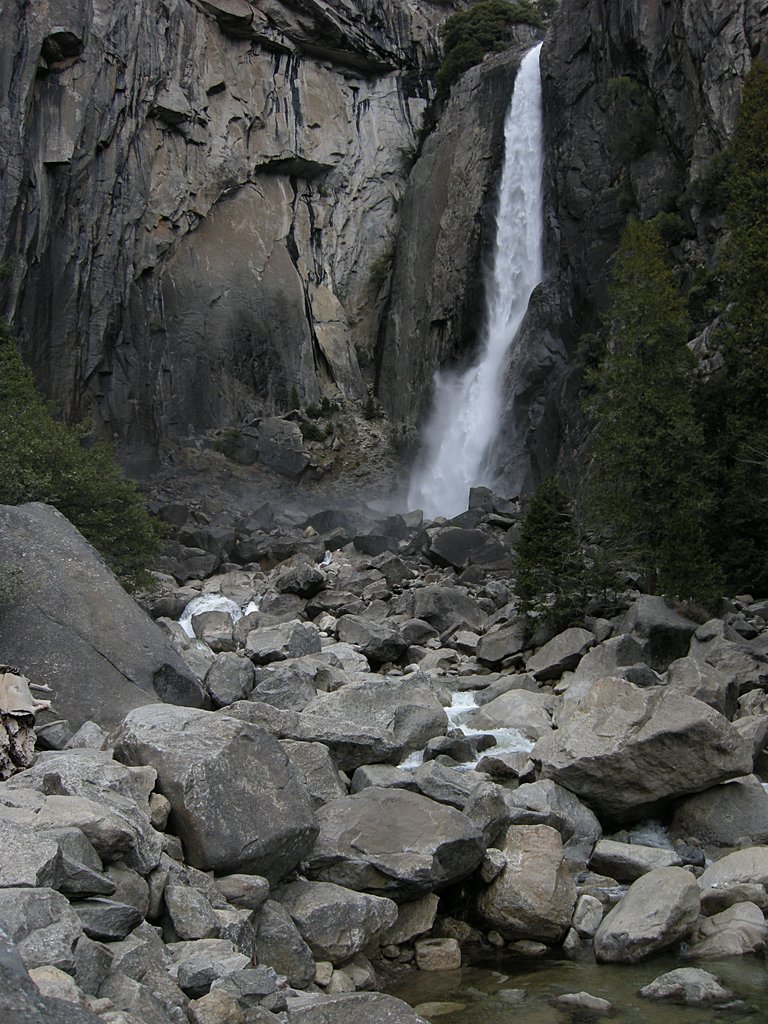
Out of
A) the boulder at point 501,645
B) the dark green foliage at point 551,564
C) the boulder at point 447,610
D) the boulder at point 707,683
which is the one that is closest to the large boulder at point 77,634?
the boulder at point 707,683

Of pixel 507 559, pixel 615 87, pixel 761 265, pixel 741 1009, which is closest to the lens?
pixel 741 1009

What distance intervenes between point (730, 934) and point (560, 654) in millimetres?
8691

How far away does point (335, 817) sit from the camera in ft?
25.6

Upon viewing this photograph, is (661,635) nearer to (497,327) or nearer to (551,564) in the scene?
(551,564)

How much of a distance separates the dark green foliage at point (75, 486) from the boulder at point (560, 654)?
924cm

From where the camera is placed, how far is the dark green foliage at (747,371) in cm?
1708

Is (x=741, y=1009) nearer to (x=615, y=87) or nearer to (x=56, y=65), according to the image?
(x=615, y=87)

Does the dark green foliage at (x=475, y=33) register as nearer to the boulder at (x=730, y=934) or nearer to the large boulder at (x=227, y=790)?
the large boulder at (x=227, y=790)

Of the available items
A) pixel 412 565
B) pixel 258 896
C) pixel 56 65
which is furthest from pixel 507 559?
pixel 56 65

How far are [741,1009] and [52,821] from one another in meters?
4.37

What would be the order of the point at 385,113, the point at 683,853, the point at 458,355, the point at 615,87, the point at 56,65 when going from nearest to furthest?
the point at 683,853 < the point at 615,87 < the point at 56,65 < the point at 458,355 < the point at 385,113

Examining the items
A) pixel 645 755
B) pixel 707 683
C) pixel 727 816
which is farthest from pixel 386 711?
pixel 727 816

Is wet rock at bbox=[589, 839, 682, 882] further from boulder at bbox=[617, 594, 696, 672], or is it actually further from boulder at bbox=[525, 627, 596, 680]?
boulder at bbox=[525, 627, 596, 680]

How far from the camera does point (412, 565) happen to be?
1067 inches
